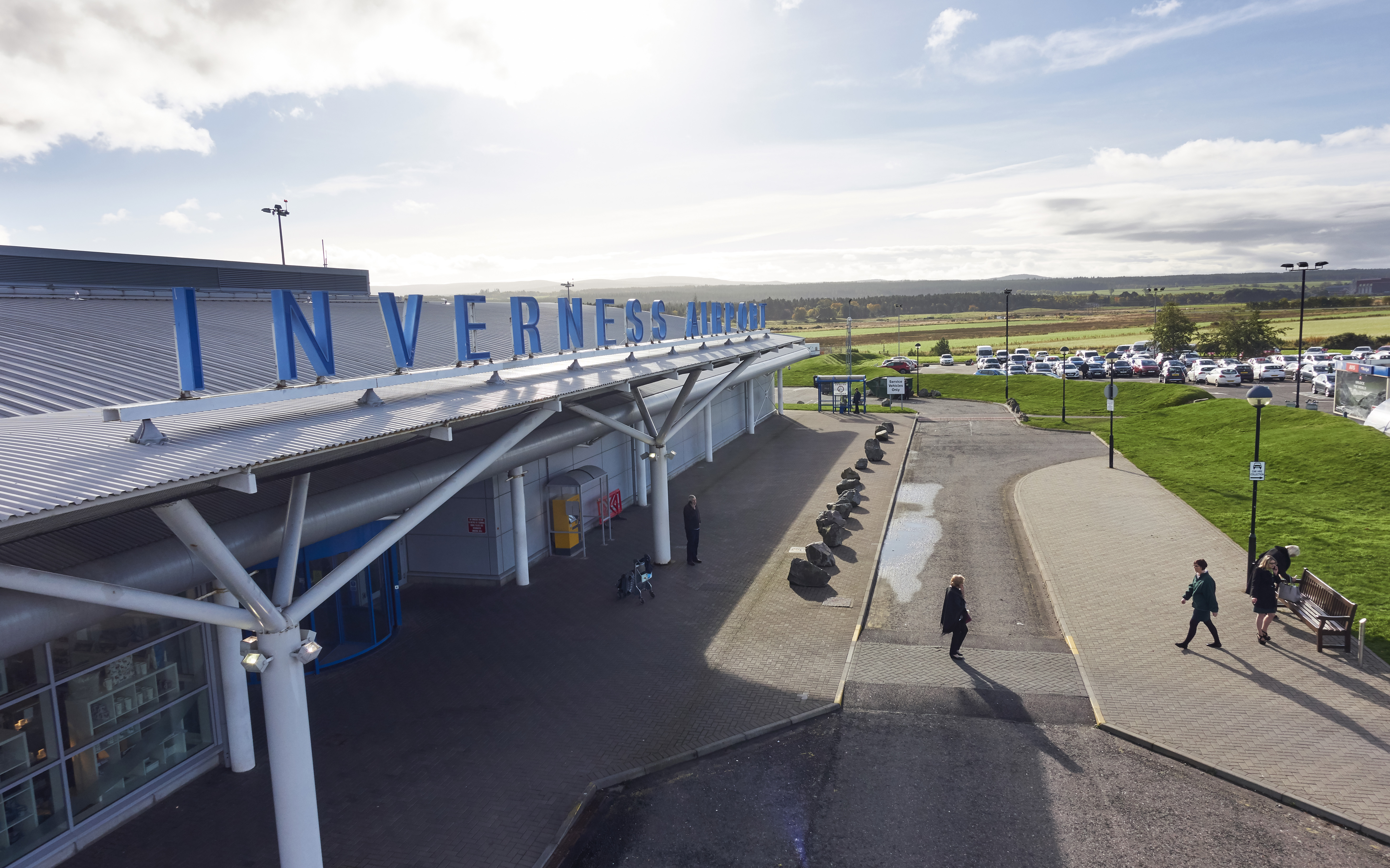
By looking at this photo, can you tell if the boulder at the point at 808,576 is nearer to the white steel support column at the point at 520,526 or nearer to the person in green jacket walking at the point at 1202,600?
the white steel support column at the point at 520,526

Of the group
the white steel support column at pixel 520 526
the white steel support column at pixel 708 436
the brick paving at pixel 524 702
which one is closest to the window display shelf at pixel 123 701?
the brick paving at pixel 524 702

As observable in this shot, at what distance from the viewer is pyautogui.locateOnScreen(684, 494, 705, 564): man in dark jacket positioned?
2042 centimetres

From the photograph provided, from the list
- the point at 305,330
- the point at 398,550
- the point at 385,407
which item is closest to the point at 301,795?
the point at 385,407

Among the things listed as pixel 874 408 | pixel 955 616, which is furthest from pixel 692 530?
pixel 874 408

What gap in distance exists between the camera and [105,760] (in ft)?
34.9

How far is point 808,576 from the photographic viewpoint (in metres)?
18.4

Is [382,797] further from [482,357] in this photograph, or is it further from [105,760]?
[482,357]

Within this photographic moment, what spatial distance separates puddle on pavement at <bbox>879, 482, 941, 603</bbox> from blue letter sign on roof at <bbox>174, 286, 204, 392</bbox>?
13963 mm

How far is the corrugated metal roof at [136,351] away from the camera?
374 inches

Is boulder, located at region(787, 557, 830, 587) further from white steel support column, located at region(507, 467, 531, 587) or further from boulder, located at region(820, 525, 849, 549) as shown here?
white steel support column, located at region(507, 467, 531, 587)

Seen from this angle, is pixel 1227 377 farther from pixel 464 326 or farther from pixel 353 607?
pixel 353 607

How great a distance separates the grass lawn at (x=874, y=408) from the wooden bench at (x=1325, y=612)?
117 feet

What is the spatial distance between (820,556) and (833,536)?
108 inches

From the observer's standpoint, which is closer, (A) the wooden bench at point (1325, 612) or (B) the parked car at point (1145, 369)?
(A) the wooden bench at point (1325, 612)
